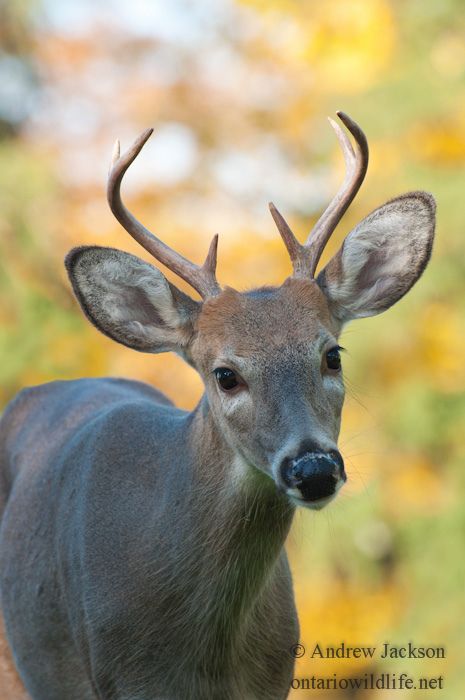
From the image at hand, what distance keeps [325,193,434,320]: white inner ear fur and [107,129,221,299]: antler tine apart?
44 cm

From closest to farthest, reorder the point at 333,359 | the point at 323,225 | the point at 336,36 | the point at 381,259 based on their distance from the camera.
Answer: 1. the point at 333,359
2. the point at 323,225
3. the point at 381,259
4. the point at 336,36

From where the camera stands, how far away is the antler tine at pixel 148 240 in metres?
4.75

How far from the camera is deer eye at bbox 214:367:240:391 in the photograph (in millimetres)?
4520

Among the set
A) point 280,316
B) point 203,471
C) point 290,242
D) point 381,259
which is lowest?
point 203,471

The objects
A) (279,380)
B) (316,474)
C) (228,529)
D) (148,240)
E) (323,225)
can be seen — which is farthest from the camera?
(323,225)

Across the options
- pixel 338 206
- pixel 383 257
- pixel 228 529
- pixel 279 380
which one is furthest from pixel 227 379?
pixel 383 257

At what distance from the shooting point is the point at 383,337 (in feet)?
67.2

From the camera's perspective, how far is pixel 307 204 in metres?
21.8

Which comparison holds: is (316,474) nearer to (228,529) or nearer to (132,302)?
(228,529)

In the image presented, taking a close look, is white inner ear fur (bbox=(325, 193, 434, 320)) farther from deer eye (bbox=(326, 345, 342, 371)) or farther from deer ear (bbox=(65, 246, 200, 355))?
deer ear (bbox=(65, 246, 200, 355))

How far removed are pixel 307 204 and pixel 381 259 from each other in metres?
16.8

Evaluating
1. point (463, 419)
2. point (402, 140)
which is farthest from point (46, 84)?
point (463, 419)

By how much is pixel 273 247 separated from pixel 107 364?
309 centimetres

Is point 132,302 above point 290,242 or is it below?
below
